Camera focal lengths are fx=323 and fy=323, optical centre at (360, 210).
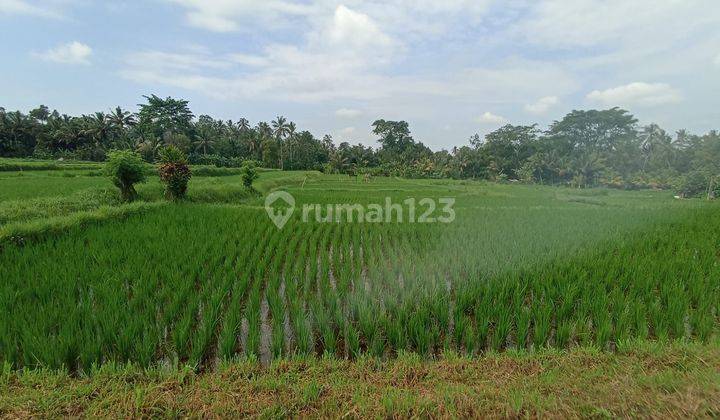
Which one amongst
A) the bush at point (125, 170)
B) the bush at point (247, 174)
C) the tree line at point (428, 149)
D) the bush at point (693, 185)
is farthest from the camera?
the tree line at point (428, 149)

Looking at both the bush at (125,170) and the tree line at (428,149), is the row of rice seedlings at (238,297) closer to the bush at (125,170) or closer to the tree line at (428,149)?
the bush at (125,170)

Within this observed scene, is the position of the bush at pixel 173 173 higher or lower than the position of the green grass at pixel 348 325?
higher

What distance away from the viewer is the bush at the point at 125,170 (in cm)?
796

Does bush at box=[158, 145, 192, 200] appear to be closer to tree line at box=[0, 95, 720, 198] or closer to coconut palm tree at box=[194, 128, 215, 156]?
tree line at box=[0, 95, 720, 198]

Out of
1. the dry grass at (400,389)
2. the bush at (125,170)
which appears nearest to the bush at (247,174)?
the bush at (125,170)

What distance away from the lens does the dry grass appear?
70.3 inches

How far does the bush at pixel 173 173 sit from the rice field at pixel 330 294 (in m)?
3.27

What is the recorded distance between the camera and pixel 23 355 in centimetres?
228

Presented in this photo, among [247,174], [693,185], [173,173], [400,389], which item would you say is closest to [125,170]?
[173,173]

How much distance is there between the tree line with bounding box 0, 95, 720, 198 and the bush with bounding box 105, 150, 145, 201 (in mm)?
22430

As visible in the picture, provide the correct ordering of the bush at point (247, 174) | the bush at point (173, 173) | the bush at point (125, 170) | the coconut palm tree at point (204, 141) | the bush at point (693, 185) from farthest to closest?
the coconut palm tree at point (204, 141) → the bush at point (693, 185) → the bush at point (247, 174) → the bush at point (173, 173) → the bush at point (125, 170)

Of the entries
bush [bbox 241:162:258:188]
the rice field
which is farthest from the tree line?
the rice field

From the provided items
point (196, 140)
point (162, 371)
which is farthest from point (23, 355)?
point (196, 140)

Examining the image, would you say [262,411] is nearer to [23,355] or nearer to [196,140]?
[23,355]
